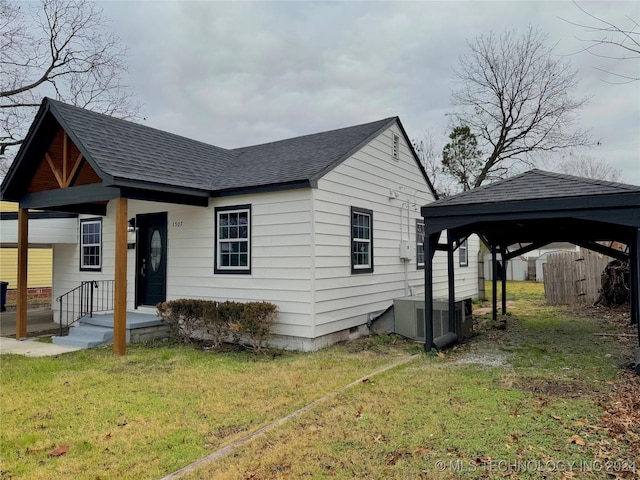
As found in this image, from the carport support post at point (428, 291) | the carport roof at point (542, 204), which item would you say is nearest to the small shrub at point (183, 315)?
the carport support post at point (428, 291)

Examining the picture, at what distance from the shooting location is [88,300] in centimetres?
1098

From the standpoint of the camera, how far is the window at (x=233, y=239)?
845 cm

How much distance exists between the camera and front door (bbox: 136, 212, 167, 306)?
9773mm

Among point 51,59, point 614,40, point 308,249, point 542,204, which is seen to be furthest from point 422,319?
point 51,59

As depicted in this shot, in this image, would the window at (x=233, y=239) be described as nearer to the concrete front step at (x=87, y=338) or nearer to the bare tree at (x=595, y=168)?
the concrete front step at (x=87, y=338)

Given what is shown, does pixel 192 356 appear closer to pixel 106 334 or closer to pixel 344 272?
pixel 106 334

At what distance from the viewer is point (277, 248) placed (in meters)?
8.02

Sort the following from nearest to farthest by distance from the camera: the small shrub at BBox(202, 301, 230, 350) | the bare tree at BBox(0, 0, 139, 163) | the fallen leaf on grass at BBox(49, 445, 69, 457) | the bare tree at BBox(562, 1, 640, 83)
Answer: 1. the fallen leaf on grass at BBox(49, 445, 69, 457)
2. the bare tree at BBox(562, 1, 640, 83)
3. the small shrub at BBox(202, 301, 230, 350)
4. the bare tree at BBox(0, 0, 139, 163)

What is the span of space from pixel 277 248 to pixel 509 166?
1865cm

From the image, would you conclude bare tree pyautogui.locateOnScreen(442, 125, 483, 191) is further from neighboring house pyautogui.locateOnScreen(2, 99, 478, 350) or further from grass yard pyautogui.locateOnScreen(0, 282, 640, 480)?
grass yard pyautogui.locateOnScreen(0, 282, 640, 480)

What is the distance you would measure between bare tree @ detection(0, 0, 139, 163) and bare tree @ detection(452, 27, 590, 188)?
18.0m

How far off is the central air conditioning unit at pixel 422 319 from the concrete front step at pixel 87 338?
593cm

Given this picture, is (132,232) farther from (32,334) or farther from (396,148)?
(396,148)

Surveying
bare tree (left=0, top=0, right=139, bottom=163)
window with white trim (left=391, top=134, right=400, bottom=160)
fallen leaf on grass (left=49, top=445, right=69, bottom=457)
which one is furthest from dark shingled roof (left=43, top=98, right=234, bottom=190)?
bare tree (left=0, top=0, right=139, bottom=163)
